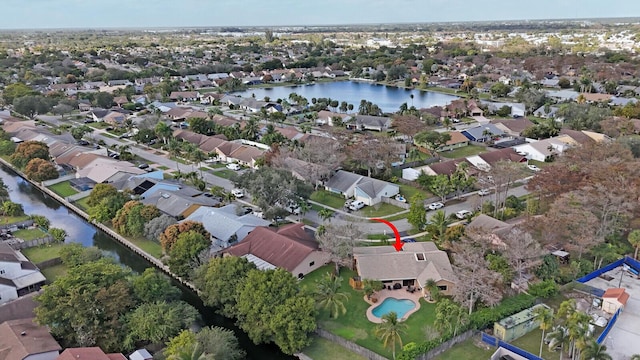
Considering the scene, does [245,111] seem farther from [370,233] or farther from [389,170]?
[370,233]

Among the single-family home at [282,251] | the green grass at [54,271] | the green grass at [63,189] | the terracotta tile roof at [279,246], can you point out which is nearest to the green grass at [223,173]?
the green grass at [63,189]

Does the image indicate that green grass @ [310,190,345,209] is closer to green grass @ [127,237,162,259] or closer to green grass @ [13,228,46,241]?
green grass @ [127,237,162,259]

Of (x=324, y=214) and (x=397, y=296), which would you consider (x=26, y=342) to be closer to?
(x=397, y=296)

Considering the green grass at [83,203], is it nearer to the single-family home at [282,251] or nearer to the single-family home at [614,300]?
the single-family home at [282,251]

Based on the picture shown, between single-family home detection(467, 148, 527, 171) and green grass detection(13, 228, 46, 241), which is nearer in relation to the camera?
green grass detection(13, 228, 46, 241)

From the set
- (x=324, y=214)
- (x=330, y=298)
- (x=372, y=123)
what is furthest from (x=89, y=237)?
(x=372, y=123)

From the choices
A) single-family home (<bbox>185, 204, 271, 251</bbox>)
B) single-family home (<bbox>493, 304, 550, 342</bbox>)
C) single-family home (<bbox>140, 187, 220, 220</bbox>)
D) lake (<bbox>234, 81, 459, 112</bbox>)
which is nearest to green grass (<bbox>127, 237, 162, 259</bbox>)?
single-family home (<bbox>140, 187, 220, 220</bbox>)
